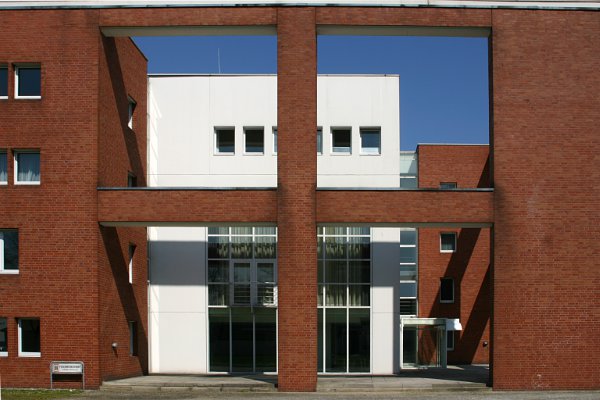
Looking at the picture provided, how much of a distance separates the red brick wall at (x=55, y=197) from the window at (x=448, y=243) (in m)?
18.3

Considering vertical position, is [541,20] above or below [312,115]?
above

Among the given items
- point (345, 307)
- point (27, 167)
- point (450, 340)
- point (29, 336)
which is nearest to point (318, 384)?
point (345, 307)

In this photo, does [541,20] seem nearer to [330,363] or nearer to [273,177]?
[273,177]

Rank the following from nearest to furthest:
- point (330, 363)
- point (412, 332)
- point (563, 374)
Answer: point (563, 374) < point (330, 363) < point (412, 332)

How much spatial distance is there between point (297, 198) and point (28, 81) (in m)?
8.63

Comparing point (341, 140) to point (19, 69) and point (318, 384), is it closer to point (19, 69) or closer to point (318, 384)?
point (318, 384)

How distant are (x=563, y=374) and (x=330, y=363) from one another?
29.8 feet

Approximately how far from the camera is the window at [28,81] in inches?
969

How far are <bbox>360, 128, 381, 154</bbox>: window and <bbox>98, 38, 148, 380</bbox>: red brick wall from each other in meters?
7.83

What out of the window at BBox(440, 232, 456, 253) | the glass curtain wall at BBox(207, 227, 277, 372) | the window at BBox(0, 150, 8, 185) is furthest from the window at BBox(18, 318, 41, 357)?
the window at BBox(440, 232, 456, 253)

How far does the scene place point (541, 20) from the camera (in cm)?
2416

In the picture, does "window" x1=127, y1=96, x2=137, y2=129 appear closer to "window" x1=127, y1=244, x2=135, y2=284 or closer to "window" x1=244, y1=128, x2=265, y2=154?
"window" x1=127, y1=244, x2=135, y2=284

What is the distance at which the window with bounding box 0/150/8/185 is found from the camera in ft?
80.5

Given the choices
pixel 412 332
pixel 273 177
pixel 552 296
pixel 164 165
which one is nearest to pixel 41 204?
pixel 164 165
